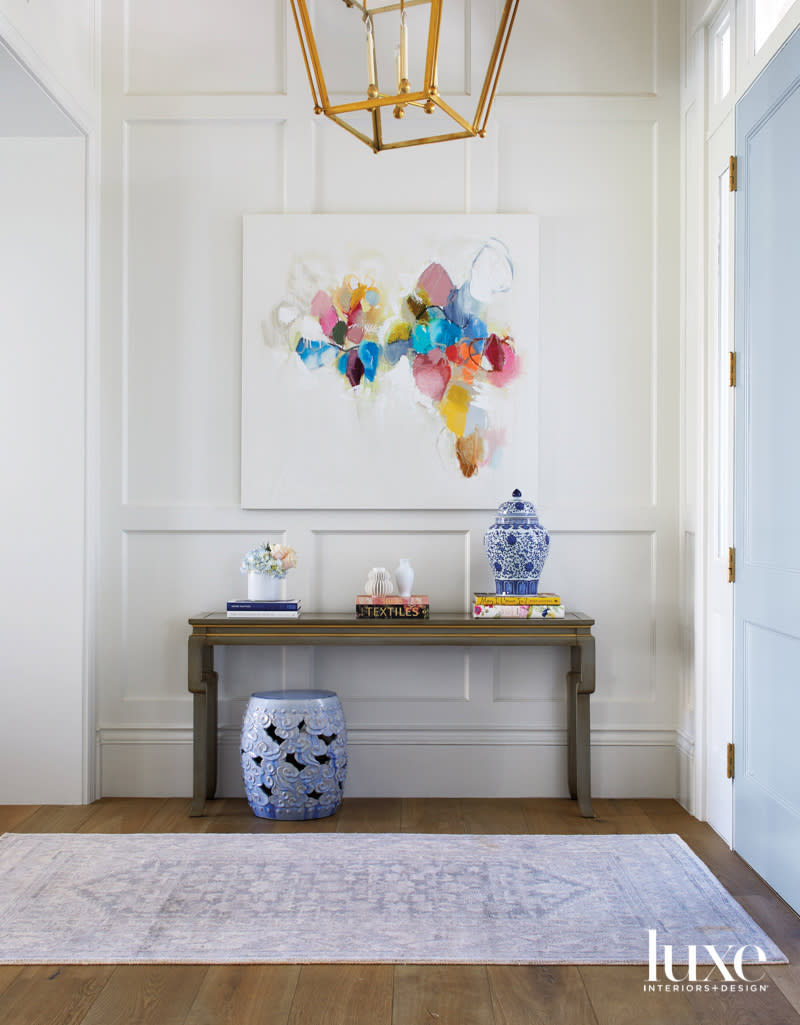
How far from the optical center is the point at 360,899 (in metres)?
2.56

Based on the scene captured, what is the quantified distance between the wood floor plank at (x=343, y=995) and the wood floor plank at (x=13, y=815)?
1526mm

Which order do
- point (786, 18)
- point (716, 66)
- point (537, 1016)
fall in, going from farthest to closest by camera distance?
point (716, 66), point (786, 18), point (537, 1016)

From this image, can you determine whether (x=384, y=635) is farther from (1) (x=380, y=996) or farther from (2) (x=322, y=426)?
(1) (x=380, y=996)

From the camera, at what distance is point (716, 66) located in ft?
10.9

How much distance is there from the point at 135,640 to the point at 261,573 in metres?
0.65

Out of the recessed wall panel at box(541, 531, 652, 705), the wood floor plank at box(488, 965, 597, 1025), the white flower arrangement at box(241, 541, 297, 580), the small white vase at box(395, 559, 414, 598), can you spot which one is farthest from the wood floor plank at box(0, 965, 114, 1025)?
the recessed wall panel at box(541, 531, 652, 705)

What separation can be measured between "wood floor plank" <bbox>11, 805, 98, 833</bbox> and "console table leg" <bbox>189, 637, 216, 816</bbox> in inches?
15.6

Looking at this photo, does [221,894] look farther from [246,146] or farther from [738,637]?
[246,146]

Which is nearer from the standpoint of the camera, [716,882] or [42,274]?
[716,882]

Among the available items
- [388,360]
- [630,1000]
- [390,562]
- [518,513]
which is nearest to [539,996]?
[630,1000]

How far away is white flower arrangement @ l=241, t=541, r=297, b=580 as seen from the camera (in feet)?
11.2

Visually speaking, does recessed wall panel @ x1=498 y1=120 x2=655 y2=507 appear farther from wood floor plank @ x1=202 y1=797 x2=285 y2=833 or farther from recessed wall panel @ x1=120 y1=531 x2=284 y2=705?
wood floor plank @ x1=202 y1=797 x2=285 y2=833

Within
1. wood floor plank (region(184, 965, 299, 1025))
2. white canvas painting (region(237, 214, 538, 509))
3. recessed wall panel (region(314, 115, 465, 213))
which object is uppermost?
recessed wall panel (region(314, 115, 465, 213))

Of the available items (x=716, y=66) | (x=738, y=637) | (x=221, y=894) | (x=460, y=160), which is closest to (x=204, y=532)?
(x=221, y=894)
